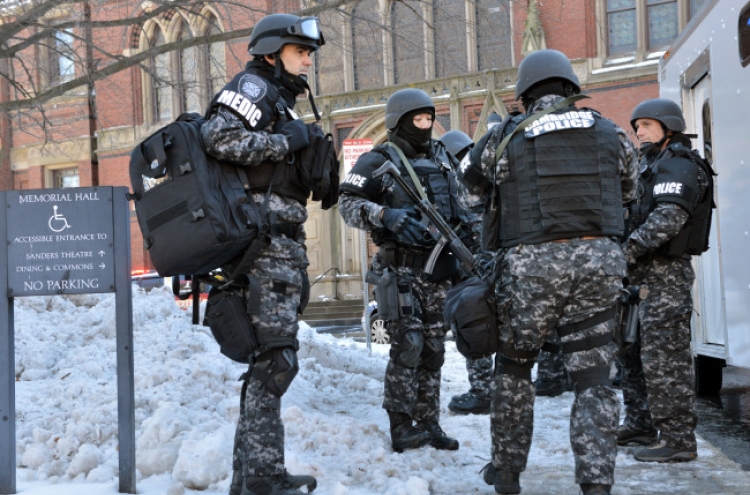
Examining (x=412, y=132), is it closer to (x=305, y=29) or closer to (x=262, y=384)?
(x=305, y=29)

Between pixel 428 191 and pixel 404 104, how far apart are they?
1.96 feet

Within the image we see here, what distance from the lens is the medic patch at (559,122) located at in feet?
12.8

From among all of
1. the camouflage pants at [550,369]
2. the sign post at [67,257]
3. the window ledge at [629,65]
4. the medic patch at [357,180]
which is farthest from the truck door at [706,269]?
the window ledge at [629,65]

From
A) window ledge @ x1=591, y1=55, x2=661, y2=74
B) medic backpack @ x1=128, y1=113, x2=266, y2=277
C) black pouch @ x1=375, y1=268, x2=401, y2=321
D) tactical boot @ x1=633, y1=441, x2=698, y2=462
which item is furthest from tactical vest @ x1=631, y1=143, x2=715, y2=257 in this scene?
window ledge @ x1=591, y1=55, x2=661, y2=74

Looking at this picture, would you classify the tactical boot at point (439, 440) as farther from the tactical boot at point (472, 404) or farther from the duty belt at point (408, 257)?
the tactical boot at point (472, 404)

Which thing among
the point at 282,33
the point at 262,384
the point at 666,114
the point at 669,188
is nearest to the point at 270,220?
the point at 262,384

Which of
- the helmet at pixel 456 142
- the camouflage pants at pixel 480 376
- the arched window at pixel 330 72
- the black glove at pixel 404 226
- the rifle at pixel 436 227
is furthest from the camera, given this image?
the arched window at pixel 330 72

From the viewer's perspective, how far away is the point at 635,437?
5465 mm

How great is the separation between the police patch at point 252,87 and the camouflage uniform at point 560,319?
42.3 inches

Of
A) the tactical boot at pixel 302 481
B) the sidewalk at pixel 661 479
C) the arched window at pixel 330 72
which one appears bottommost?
the sidewalk at pixel 661 479

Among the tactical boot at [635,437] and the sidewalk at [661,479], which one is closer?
the sidewalk at [661,479]

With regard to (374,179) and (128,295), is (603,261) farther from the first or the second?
(128,295)

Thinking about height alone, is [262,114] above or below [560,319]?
above

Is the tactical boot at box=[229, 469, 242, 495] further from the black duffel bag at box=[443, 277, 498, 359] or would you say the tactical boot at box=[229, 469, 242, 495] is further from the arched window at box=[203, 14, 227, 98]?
the arched window at box=[203, 14, 227, 98]
